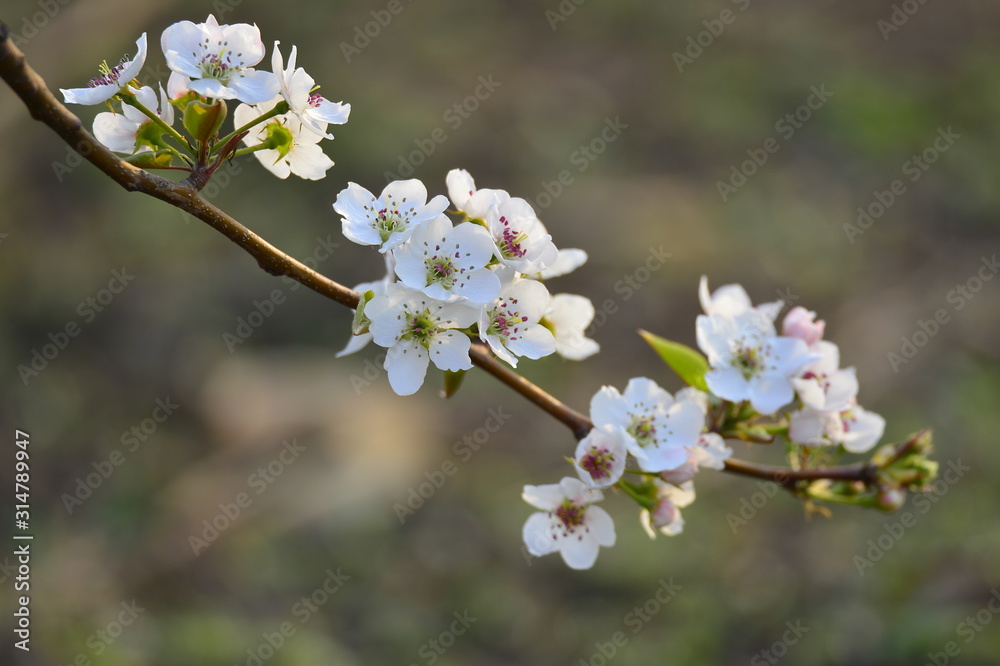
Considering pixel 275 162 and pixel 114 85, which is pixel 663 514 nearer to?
pixel 275 162

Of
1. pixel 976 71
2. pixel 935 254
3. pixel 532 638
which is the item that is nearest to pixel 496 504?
pixel 532 638

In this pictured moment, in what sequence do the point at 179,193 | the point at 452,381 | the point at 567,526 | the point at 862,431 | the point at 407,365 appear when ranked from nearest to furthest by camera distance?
the point at 179,193, the point at 407,365, the point at 452,381, the point at 567,526, the point at 862,431

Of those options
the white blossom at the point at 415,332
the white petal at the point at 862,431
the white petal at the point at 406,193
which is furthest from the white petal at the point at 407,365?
the white petal at the point at 862,431

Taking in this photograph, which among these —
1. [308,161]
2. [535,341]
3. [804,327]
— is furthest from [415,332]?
[804,327]

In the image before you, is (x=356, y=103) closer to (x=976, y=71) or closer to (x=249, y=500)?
(x=249, y=500)

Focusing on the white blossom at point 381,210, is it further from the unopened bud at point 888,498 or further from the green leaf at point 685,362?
the unopened bud at point 888,498
